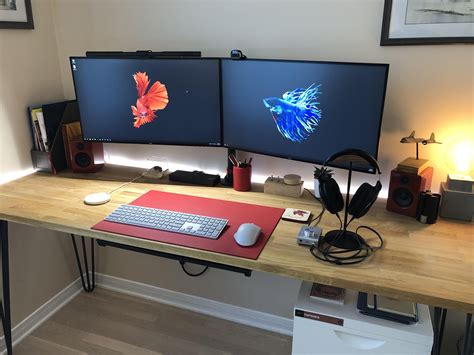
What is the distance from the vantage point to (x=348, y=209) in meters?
1.24

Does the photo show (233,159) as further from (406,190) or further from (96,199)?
(406,190)

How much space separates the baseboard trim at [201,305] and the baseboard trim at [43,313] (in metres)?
0.15

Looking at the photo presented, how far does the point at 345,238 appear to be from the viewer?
126 cm

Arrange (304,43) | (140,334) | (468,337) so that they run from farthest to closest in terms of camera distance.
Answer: (140,334)
(304,43)
(468,337)

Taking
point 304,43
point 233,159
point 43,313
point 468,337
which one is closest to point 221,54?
point 304,43

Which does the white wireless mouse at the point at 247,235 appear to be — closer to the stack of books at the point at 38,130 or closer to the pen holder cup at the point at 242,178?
the pen holder cup at the point at 242,178

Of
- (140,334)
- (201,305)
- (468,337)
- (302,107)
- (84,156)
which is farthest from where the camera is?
(201,305)

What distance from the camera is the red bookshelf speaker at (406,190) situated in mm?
1390

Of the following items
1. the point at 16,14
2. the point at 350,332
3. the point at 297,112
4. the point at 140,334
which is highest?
the point at 16,14

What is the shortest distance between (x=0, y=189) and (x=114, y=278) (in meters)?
0.88

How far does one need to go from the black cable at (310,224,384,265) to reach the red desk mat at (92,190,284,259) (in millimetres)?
169

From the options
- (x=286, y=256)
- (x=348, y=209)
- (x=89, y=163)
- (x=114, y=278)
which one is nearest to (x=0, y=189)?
(x=89, y=163)

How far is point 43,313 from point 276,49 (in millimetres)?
1758

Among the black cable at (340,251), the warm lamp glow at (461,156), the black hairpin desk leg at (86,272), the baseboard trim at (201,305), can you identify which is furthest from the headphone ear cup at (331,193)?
the black hairpin desk leg at (86,272)
